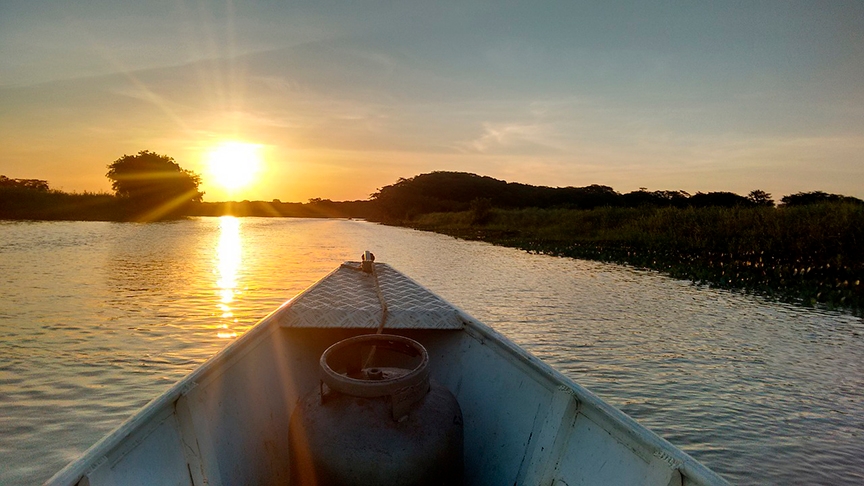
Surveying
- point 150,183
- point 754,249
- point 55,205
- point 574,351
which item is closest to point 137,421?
point 574,351

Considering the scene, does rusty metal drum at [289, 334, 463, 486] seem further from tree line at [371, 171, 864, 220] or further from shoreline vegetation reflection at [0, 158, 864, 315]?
tree line at [371, 171, 864, 220]

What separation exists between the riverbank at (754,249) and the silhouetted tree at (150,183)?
192ft

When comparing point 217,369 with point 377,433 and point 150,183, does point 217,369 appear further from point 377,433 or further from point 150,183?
point 150,183

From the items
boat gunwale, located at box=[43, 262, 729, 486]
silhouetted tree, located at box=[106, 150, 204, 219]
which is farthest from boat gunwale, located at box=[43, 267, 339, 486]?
silhouetted tree, located at box=[106, 150, 204, 219]

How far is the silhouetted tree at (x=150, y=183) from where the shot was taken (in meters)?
68.3

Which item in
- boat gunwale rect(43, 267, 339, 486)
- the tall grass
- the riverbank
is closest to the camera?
boat gunwale rect(43, 267, 339, 486)

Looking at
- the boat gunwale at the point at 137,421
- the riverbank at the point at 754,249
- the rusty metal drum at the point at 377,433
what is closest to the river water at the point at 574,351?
the riverbank at the point at 754,249

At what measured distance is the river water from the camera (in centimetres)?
472

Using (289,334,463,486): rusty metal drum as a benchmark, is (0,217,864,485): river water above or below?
below

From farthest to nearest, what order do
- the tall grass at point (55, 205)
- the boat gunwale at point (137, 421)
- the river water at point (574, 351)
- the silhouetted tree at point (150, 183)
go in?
the silhouetted tree at point (150, 183), the tall grass at point (55, 205), the river water at point (574, 351), the boat gunwale at point (137, 421)

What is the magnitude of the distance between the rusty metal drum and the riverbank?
1198 centimetres

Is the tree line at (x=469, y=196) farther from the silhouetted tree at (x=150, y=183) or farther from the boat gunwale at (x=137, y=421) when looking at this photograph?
the boat gunwale at (x=137, y=421)

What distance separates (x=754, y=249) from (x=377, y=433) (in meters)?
19.8

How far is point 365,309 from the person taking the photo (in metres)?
4.11
